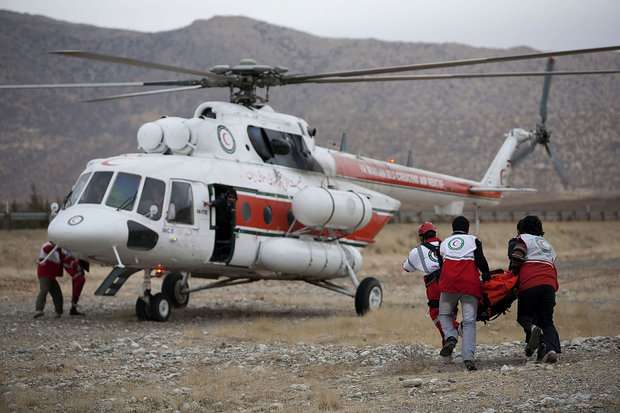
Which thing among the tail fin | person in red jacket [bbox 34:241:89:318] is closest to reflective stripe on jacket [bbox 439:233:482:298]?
person in red jacket [bbox 34:241:89:318]

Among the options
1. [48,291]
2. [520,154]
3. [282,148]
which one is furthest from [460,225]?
[520,154]

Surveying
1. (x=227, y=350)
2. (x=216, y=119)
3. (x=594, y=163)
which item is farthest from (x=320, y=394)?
(x=594, y=163)

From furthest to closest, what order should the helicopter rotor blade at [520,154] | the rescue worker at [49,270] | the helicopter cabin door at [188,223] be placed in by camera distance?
the helicopter rotor blade at [520,154], the rescue worker at [49,270], the helicopter cabin door at [188,223]

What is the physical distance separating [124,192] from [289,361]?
5.45 metres

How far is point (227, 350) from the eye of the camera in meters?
14.5

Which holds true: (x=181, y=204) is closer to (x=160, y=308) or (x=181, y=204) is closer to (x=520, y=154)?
(x=160, y=308)

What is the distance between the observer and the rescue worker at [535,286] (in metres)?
11.4

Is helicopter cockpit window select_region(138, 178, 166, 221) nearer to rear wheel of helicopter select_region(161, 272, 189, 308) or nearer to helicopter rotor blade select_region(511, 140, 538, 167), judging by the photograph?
rear wheel of helicopter select_region(161, 272, 189, 308)

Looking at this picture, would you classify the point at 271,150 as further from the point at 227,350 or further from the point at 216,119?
the point at 227,350

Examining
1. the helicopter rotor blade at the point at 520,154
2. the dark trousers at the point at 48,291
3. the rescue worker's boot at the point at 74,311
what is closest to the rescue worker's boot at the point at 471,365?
the dark trousers at the point at 48,291

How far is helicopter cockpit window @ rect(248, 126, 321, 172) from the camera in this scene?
19859 millimetres

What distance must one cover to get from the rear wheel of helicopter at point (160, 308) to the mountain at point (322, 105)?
76045mm

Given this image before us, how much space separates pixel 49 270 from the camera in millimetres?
18609

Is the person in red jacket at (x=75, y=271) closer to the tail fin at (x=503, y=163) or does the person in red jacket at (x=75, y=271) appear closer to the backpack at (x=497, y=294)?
the backpack at (x=497, y=294)
